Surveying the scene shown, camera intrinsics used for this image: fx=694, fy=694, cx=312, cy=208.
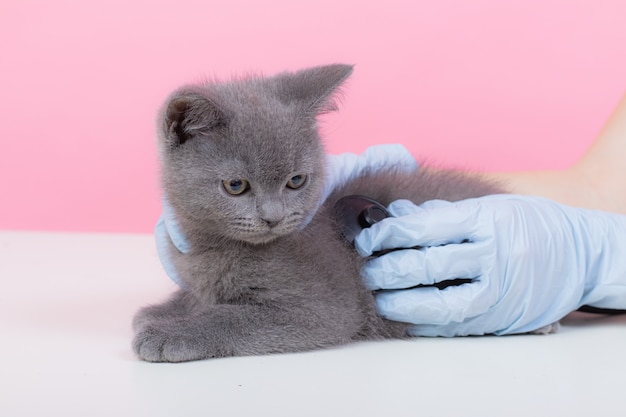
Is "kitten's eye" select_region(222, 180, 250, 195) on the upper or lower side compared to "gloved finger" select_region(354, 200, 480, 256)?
upper

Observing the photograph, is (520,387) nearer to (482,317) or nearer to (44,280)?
(482,317)

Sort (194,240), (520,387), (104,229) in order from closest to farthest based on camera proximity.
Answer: (520,387) → (194,240) → (104,229)

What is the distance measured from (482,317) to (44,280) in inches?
56.0

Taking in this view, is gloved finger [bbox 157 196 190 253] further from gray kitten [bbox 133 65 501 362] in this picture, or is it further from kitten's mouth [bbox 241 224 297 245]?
kitten's mouth [bbox 241 224 297 245]

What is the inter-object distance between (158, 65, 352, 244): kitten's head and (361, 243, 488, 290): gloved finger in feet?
0.93

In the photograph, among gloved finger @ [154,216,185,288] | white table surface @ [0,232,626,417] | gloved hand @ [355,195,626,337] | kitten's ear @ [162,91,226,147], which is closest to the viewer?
white table surface @ [0,232,626,417]

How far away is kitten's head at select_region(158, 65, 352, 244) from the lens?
1.50 m

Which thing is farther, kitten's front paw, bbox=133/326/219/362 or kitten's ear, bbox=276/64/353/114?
kitten's ear, bbox=276/64/353/114

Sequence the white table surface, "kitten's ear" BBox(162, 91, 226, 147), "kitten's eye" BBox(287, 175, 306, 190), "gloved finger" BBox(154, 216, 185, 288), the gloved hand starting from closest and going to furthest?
the white table surface
"kitten's ear" BBox(162, 91, 226, 147)
"kitten's eye" BBox(287, 175, 306, 190)
the gloved hand
"gloved finger" BBox(154, 216, 185, 288)

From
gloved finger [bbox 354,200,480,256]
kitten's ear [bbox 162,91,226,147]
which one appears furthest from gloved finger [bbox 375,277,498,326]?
kitten's ear [bbox 162,91,226,147]

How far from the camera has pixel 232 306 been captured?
158 cm

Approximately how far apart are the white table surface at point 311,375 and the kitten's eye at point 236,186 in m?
0.36

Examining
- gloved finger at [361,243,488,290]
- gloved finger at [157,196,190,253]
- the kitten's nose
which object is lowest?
gloved finger at [361,243,488,290]

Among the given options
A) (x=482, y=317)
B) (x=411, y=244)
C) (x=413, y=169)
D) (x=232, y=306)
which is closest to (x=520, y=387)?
(x=482, y=317)
